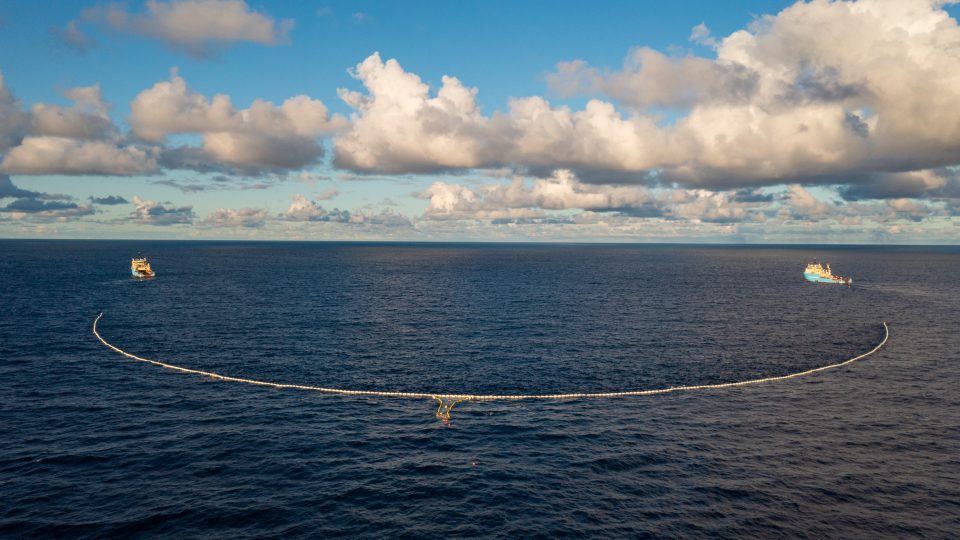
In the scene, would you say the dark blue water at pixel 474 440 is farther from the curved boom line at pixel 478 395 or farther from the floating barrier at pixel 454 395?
the curved boom line at pixel 478 395

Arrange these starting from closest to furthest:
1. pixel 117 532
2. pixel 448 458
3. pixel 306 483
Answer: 1. pixel 117 532
2. pixel 306 483
3. pixel 448 458

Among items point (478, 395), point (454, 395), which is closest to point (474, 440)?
point (478, 395)

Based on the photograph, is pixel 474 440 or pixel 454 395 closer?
pixel 474 440

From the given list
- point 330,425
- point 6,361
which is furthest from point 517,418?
point 6,361

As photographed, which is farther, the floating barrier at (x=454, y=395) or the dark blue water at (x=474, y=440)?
the floating barrier at (x=454, y=395)

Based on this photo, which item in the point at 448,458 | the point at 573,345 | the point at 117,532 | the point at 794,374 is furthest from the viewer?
the point at 573,345

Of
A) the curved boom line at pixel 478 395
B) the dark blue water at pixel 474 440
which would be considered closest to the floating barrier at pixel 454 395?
the curved boom line at pixel 478 395

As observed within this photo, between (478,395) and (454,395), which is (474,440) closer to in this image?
(478,395)

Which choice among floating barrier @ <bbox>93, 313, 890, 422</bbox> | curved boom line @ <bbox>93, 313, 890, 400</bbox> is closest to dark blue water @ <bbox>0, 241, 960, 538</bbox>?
floating barrier @ <bbox>93, 313, 890, 422</bbox>

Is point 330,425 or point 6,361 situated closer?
point 330,425

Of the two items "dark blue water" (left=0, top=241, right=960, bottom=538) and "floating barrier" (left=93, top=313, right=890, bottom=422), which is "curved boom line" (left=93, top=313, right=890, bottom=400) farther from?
"dark blue water" (left=0, top=241, right=960, bottom=538)

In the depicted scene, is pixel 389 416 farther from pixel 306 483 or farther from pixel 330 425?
pixel 306 483
